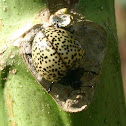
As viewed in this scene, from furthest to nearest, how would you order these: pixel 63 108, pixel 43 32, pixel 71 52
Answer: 1. pixel 71 52
2. pixel 43 32
3. pixel 63 108

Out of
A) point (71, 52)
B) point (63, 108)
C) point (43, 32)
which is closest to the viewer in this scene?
point (63, 108)

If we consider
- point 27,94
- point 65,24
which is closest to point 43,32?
point 65,24

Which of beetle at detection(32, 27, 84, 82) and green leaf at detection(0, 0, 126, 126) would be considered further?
beetle at detection(32, 27, 84, 82)

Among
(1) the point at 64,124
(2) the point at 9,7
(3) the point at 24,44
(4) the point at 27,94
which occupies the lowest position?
(1) the point at 64,124

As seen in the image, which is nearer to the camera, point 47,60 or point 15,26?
point 15,26

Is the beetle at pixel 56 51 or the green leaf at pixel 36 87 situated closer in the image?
the green leaf at pixel 36 87

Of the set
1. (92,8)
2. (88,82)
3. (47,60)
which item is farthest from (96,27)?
(47,60)

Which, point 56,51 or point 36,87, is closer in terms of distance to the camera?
point 36,87

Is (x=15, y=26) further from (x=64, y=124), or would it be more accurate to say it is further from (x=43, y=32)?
(x=64, y=124)

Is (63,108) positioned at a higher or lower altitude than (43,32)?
lower
